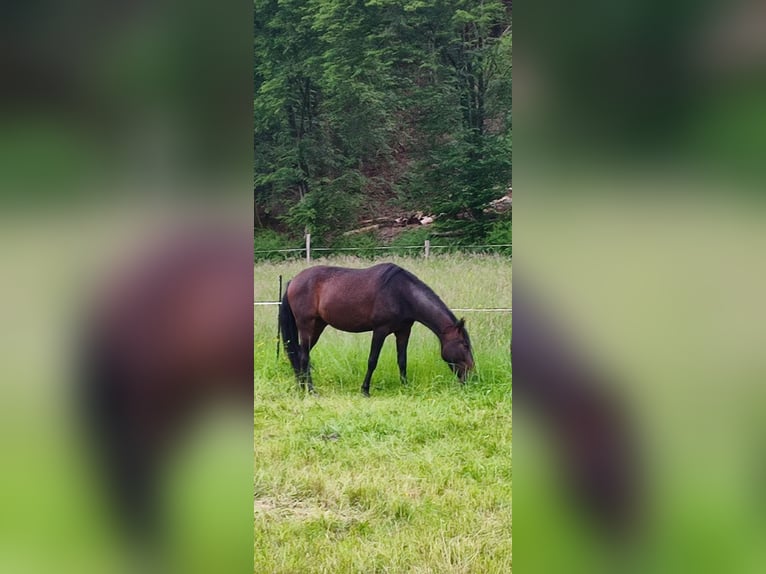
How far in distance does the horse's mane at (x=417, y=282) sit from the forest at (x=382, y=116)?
0.13 m

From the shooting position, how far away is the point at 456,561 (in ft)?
7.06

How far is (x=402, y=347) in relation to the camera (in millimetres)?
2504

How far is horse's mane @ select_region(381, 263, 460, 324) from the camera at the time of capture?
7.83 ft
